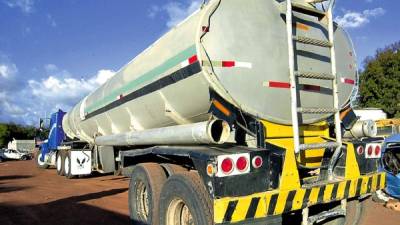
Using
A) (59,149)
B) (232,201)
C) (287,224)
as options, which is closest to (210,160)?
(232,201)

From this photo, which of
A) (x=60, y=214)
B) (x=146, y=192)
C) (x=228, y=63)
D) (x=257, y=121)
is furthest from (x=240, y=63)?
(x=60, y=214)

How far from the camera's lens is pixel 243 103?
499 centimetres

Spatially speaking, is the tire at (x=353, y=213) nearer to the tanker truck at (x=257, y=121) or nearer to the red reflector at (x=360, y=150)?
the tanker truck at (x=257, y=121)

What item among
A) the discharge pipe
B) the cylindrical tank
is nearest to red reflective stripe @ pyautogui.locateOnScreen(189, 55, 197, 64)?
the cylindrical tank

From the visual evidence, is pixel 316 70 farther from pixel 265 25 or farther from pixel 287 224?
pixel 287 224

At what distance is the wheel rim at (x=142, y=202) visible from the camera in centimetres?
667

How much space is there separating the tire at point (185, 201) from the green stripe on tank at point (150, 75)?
4.59 feet

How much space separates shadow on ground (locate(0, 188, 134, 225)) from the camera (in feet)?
26.4

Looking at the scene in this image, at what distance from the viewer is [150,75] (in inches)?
253

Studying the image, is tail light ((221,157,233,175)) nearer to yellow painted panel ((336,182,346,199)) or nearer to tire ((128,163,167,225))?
yellow painted panel ((336,182,346,199))

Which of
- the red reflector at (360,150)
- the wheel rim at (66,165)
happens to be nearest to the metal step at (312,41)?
the red reflector at (360,150)

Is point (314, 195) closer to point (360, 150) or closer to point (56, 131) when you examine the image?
point (360, 150)

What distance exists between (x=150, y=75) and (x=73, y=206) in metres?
4.69

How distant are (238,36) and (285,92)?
905 mm
